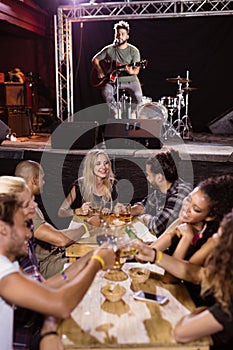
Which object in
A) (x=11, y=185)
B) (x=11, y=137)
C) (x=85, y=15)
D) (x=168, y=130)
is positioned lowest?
(x=11, y=137)

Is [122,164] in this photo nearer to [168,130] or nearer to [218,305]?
[168,130]

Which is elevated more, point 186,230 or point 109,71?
point 109,71

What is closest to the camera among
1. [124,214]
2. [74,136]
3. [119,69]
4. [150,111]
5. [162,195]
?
[124,214]

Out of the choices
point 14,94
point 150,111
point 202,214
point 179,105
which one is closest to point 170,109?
point 179,105

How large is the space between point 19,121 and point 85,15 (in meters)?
2.74

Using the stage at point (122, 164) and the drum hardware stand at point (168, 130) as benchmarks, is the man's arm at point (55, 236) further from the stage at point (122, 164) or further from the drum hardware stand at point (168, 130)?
the drum hardware stand at point (168, 130)

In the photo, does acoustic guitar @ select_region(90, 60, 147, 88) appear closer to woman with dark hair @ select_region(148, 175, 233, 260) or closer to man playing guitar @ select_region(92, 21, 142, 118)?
man playing guitar @ select_region(92, 21, 142, 118)

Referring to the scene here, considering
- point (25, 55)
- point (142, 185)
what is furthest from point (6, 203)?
point (25, 55)

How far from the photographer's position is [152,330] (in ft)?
5.31

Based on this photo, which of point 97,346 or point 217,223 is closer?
point 97,346

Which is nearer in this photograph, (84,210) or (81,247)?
(81,247)

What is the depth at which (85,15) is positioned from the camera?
915 cm

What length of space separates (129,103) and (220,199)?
18.3ft

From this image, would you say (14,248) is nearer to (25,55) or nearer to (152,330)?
(152,330)
